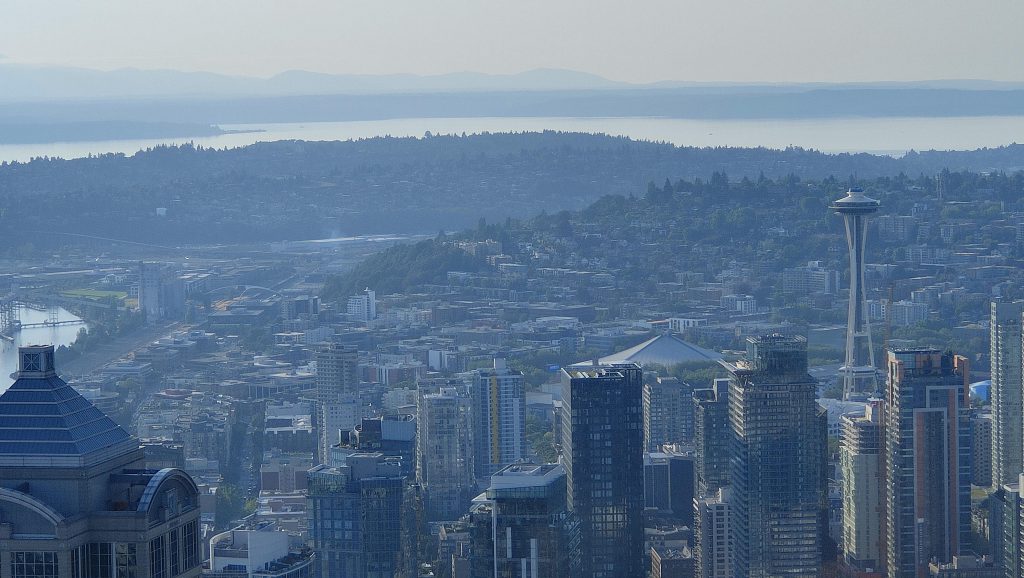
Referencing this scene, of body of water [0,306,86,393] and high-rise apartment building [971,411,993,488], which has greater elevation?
body of water [0,306,86,393]

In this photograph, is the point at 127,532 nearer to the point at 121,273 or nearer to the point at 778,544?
the point at 778,544

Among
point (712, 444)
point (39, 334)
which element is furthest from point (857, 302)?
point (712, 444)

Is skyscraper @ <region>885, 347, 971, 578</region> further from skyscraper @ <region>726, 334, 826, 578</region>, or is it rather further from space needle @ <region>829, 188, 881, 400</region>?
space needle @ <region>829, 188, 881, 400</region>

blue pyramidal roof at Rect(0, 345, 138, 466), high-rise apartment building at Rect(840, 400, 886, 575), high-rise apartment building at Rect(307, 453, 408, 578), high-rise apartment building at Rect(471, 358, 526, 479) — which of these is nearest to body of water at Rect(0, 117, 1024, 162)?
high-rise apartment building at Rect(471, 358, 526, 479)

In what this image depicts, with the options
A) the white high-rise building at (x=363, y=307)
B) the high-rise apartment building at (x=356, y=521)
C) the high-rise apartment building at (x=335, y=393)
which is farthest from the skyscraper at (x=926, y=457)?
the white high-rise building at (x=363, y=307)

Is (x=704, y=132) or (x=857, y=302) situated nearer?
(x=857, y=302)

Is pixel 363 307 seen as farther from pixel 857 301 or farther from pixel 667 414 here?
pixel 667 414
